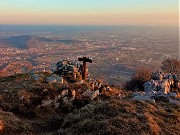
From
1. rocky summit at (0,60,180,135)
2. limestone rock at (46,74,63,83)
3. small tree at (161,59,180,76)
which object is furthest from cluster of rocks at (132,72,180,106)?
small tree at (161,59,180,76)

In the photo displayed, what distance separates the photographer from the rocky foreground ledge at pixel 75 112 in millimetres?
14328

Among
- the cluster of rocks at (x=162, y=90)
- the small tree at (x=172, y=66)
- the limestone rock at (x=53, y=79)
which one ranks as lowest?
the small tree at (x=172, y=66)

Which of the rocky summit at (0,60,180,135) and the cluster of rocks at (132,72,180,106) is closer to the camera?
the rocky summit at (0,60,180,135)

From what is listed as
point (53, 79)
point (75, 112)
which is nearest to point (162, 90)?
point (53, 79)

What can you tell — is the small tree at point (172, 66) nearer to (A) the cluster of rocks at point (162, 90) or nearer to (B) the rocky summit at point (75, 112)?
(A) the cluster of rocks at point (162, 90)

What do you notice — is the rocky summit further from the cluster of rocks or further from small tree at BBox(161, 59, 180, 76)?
small tree at BBox(161, 59, 180, 76)

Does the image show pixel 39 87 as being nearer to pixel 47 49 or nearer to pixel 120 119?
pixel 120 119

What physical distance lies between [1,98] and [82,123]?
24.9 ft

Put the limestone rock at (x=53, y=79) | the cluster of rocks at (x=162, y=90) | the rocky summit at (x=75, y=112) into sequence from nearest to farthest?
the rocky summit at (x=75, y=112) → the cluster of rocks at (x=162, y=90) → the limestone rock at (x=53, y=79)

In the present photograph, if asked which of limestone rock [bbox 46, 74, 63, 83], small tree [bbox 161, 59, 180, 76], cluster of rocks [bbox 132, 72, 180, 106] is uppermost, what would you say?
limestone rock [bbox 46, 74, 63, 83]

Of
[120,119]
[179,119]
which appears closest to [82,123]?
[120,119]

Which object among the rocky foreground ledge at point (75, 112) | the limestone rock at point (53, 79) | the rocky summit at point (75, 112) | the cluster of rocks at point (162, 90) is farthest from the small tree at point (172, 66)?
the limestone rock at point (53, 79)

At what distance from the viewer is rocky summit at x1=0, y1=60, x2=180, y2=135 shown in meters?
14.3

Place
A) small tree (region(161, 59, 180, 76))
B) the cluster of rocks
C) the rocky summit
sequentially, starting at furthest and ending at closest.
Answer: small tree (region(161, 59, 180, 76)) → the cluster of rocks → the rocky summit
